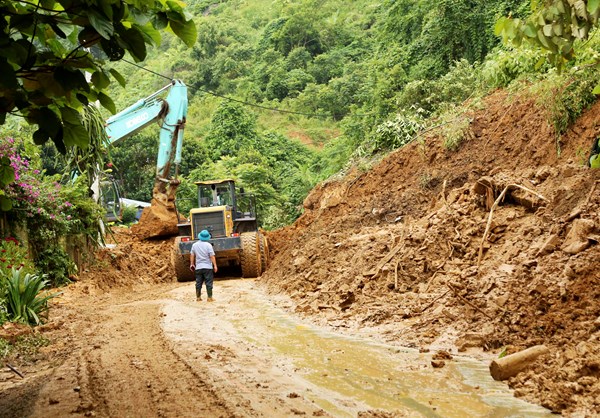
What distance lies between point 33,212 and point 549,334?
10713 mm

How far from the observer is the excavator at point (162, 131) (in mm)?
20984

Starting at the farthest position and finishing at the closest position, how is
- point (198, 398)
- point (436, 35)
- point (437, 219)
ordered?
point (436, 35), point (437, 219), point (198, 398)

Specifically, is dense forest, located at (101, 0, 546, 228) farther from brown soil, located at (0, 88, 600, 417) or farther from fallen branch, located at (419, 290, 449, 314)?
fallen branch, located at (419, 290, 449, 314)

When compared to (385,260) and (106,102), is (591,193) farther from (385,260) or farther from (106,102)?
(106,102)

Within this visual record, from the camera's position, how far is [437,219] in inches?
476

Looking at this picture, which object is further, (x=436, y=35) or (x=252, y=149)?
(x=252, y=149)

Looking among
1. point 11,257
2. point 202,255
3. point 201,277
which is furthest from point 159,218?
point 11,257

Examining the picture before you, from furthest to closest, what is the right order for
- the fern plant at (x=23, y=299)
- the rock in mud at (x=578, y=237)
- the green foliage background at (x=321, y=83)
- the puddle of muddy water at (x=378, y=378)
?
the green foliage background at (x=321, y=83)
the fern plant at (x=23, y=299)
the rock in mud at (x=578, y=237)
the puddle of muddy water at (x=378, y=378)

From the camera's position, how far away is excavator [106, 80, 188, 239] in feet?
68.8

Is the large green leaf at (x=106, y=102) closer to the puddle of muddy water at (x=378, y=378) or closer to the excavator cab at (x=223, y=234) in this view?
the puddle of muddy water at (x=378, y=378)

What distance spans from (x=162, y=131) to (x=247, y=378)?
1637cm

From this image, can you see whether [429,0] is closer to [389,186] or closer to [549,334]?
[389,186]

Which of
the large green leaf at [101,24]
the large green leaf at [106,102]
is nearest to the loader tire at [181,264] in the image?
the large green leaf at [106,102]

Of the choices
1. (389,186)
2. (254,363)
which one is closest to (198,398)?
(254,363)
